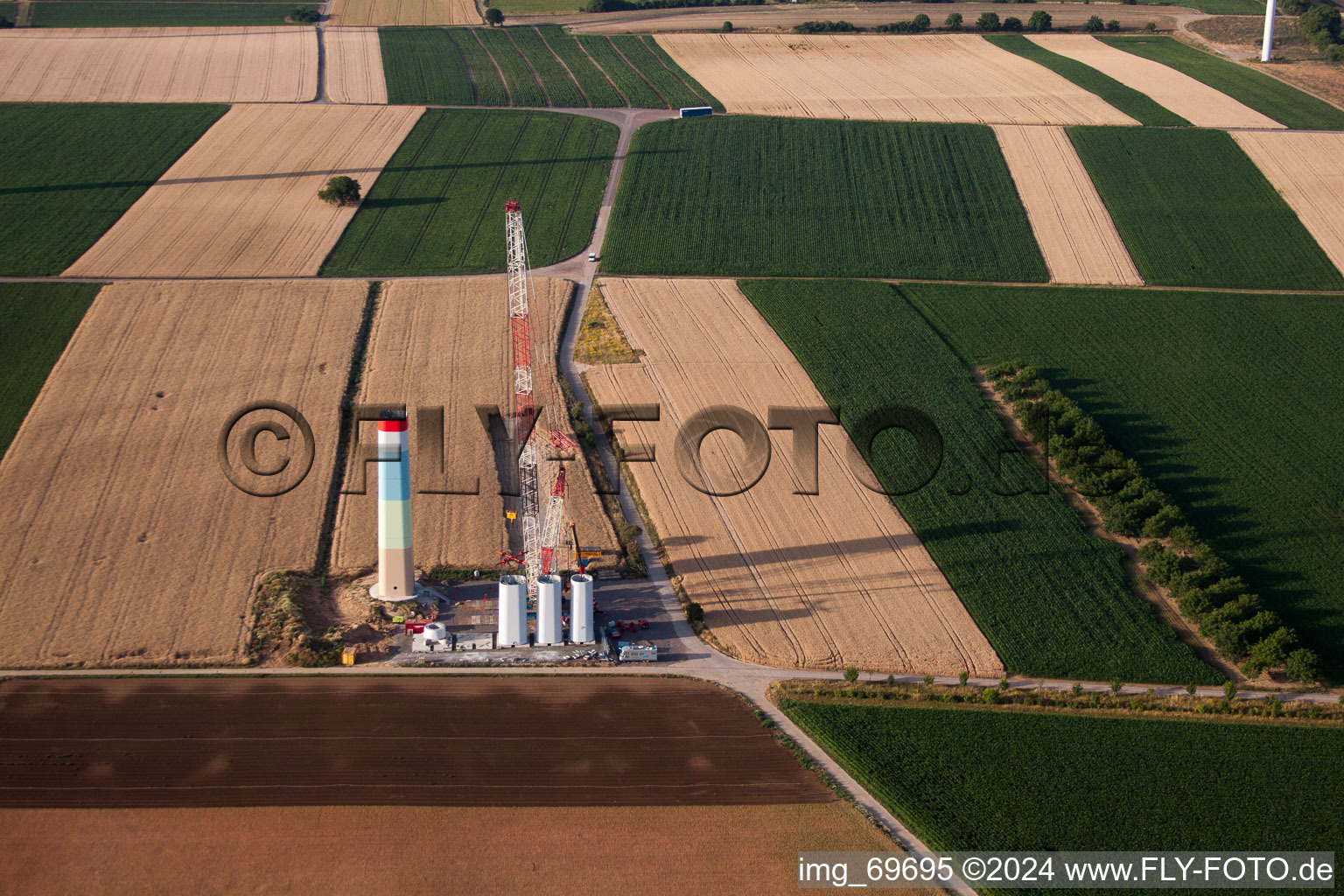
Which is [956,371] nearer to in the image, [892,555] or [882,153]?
[892,555]

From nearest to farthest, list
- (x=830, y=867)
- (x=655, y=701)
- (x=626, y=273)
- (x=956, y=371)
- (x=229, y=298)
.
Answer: (x=830, y=867) < (x=655, y=701) < (x=956, y=371) < (x=229, y=298) < (x=626, y=273)

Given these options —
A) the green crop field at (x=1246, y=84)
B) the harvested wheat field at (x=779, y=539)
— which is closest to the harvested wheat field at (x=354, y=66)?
the harvested wheat field at (x=779, y=539)

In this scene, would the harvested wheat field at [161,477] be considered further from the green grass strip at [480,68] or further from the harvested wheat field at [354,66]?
the harvested wheat field at [354,66]

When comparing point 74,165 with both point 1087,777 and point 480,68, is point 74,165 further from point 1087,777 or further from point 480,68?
point 1087,777

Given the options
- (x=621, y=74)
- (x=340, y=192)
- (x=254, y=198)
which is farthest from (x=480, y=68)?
(x=254, y=198)

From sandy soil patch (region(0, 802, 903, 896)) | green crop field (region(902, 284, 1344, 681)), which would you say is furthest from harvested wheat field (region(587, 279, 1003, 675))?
green crop field (region(902, 284, 1344, 681))

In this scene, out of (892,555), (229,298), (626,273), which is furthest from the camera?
(626,273)

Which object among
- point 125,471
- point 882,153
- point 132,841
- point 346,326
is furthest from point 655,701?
point 882,153
